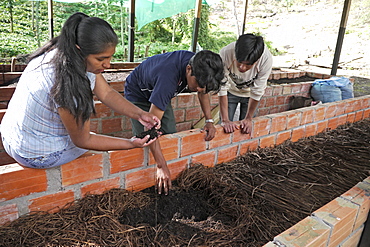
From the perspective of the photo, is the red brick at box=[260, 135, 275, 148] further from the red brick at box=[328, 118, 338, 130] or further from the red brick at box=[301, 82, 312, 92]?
the red brick at box=[301, 82, 312, 92]

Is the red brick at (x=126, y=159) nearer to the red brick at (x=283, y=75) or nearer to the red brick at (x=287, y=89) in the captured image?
the red brick at (x=287, y=89)

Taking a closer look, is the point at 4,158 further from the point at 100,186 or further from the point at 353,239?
the point at 353,239

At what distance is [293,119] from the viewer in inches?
117

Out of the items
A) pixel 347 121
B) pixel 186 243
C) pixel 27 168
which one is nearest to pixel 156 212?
pixel 186 243

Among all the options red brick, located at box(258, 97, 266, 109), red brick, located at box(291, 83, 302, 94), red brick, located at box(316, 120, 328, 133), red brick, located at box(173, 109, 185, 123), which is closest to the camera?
red brick, located at box(316, 120, 328, 133)

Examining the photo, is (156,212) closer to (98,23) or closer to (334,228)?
(334,228)

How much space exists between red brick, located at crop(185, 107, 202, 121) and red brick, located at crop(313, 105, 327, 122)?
1.47m

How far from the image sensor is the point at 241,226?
5.59 ft

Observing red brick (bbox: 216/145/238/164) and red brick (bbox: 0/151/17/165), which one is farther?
red brick (bbox: 0/151/17/165)

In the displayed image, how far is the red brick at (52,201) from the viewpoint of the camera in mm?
1622

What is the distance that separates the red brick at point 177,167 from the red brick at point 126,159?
0.89ft

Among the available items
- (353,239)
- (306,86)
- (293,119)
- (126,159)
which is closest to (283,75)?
(306,86)

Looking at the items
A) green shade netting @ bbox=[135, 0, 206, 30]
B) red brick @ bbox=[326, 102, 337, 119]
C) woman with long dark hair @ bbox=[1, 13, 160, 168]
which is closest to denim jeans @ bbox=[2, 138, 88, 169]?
woman with long dark hair @ bbox=[1, 13, 160, 168]

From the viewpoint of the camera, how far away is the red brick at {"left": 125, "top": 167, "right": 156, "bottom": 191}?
197 cm
